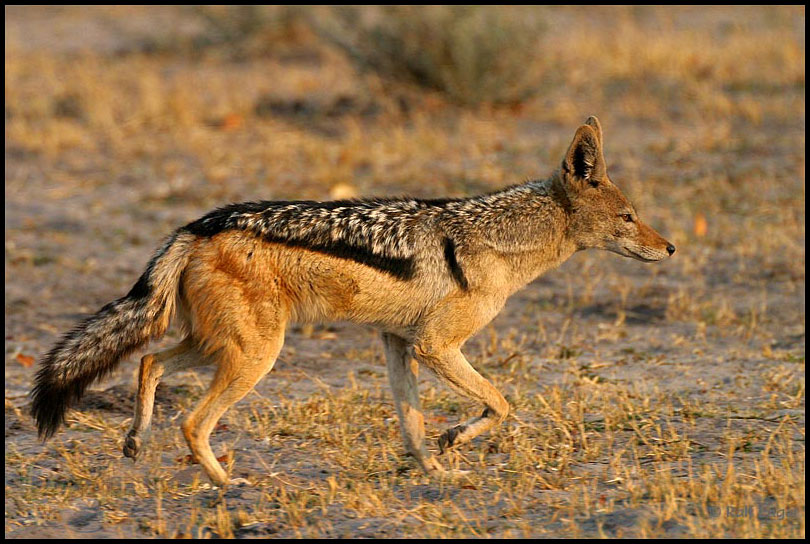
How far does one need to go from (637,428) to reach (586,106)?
8.31m

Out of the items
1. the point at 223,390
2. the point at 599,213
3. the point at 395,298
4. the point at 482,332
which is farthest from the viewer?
the point at 482,332

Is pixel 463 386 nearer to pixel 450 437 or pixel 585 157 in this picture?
pixel 450 437

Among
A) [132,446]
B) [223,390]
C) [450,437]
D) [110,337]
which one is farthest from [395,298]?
[132,446]

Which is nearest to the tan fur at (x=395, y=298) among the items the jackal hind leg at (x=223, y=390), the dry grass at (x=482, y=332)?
the jackal hind leg at (x=223, y=390)

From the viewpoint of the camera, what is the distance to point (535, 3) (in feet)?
63.3

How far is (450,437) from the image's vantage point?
18.9 ft

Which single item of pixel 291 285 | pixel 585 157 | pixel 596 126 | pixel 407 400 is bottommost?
pixel 407 400

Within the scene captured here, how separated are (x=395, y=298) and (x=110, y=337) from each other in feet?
4.59

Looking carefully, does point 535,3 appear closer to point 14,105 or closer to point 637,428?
point 14,105

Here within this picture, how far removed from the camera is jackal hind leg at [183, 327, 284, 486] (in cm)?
542

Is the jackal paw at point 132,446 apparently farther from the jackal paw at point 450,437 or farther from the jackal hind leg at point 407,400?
the jackal paw at point 450,437

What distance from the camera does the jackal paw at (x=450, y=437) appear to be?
574 cm

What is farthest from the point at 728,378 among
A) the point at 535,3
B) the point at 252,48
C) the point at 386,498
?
the point at 535,3

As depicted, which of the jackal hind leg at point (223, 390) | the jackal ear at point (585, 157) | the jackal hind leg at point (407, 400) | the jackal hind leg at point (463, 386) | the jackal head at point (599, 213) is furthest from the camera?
the jackal head at point (599, 213)
